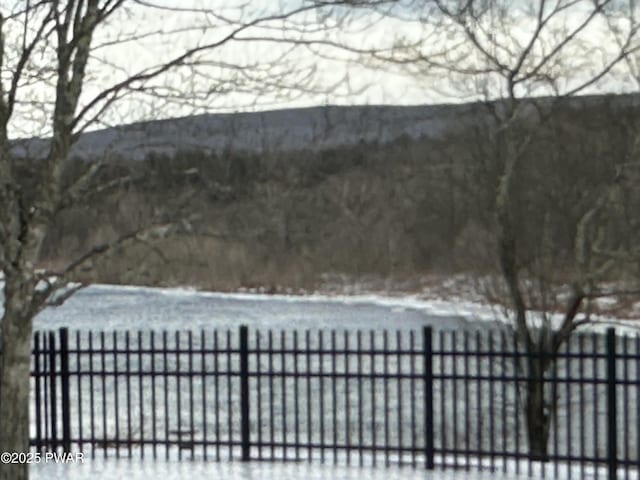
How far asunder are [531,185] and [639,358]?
1251 cm

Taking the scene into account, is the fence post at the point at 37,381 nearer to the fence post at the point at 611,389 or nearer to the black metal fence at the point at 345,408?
the black metal fence at the point at 345,408

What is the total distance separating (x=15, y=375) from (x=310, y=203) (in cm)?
407

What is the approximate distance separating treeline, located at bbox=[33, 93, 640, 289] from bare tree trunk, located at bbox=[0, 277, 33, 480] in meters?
0.61

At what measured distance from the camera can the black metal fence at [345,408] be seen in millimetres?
10453

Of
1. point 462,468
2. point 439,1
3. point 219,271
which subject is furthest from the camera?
point 219,271

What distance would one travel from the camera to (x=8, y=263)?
794 centimetres

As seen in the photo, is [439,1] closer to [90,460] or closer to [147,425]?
[90,460]

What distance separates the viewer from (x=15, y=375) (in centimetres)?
835

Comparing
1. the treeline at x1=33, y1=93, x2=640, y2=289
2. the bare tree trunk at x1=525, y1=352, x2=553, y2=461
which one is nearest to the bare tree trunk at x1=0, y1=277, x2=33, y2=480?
the treeline at x1=33, y1=93, x2=640, y2=289

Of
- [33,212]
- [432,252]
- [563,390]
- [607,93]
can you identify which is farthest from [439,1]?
[432,252]

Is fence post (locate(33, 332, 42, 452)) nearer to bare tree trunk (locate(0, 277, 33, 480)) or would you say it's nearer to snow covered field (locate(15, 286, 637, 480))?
snow covered field (locate(15, 286, 637, 480))

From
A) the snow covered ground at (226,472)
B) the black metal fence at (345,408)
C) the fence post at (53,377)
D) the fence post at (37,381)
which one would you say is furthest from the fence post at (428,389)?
the fence post at (37,381)

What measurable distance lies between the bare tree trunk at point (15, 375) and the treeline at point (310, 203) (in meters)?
0.61

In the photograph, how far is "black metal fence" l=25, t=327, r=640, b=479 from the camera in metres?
10.5
